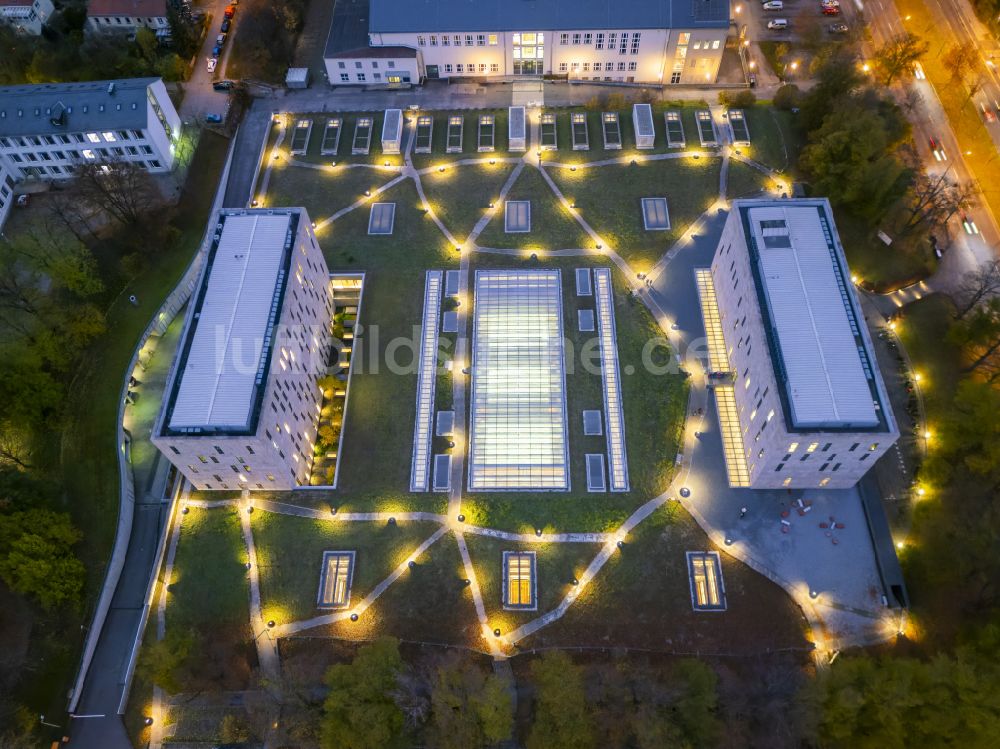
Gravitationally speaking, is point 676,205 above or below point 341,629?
above

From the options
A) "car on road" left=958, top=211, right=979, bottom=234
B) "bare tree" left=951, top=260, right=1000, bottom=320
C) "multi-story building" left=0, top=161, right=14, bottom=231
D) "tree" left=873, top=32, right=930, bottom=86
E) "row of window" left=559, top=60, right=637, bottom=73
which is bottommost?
"bare tree" left=951, top=260, right=1000, bottom=320

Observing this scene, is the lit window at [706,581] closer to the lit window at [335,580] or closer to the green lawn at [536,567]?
the green lawn at [536,567]

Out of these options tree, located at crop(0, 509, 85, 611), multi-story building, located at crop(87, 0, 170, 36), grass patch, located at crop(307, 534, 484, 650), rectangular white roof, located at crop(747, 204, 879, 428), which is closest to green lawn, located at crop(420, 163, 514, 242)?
rectangular white roof, located at crop(747, 204, 879, 428)

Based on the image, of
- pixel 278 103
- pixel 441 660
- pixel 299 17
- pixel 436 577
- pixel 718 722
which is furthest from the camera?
pixel 299 17

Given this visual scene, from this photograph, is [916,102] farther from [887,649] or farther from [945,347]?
[887,649]

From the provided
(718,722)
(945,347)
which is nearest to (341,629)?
(718,722)

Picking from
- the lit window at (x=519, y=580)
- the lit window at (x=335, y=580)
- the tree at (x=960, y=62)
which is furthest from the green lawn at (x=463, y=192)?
the tree at (x=960, y=62)

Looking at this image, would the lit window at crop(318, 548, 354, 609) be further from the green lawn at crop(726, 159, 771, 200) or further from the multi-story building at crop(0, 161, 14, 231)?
the green lawn at crop(726, 159, 771, 200)

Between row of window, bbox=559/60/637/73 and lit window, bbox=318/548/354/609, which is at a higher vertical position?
row of window, bbox=559/60/637/73
